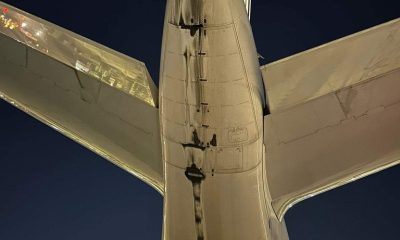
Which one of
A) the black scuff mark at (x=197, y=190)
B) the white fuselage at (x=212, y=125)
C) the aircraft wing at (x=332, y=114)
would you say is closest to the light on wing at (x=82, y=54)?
the white fuselage at (x=212, y=125)

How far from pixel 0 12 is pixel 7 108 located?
178 inches

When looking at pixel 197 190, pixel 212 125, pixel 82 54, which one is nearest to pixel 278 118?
pixel 212 125

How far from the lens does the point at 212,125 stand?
13.1 ft

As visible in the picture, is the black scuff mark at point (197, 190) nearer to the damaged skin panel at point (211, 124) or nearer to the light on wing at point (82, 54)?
the damaged skin panel at point (211, 124)

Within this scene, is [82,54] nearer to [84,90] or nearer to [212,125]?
[84,90]

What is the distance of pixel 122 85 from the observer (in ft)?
15.0

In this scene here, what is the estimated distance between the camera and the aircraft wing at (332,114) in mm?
4164

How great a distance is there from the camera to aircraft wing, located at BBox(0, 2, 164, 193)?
14.9 feet

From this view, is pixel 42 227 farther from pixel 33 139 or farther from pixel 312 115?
pixel 312 115

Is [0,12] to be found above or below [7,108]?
below

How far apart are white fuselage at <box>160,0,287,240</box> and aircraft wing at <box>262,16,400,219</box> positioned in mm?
183

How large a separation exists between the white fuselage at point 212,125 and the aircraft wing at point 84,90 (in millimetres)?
393

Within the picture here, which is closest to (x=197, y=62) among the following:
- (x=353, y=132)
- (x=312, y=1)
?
(x=353, y=132)

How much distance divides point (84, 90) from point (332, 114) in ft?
5.87
